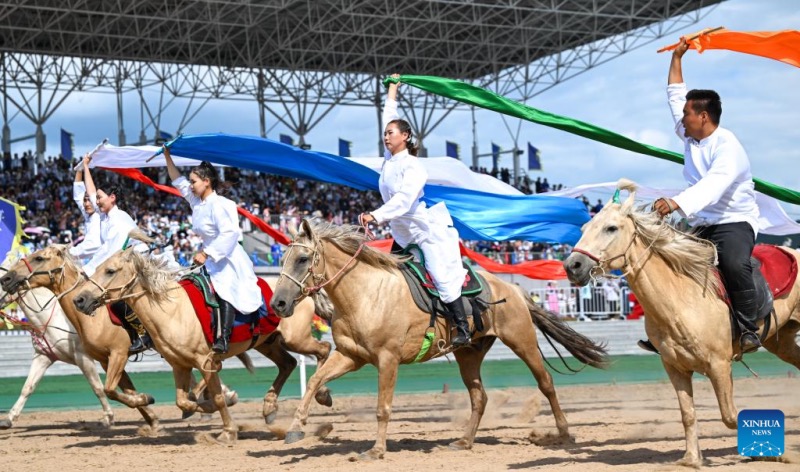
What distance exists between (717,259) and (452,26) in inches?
1340

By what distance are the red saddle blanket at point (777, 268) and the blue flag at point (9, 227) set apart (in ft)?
35.5

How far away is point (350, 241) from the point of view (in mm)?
8914

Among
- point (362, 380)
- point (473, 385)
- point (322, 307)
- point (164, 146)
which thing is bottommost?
point (362, 380)

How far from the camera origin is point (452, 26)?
40.8 m

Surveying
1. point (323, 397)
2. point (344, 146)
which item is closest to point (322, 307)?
point (323, 397)

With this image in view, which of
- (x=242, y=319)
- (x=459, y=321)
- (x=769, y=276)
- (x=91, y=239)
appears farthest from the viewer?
(x=91, y=239)

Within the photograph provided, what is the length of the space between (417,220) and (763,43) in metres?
3.28

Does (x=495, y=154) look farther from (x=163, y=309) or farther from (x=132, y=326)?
(x=163, y=309)

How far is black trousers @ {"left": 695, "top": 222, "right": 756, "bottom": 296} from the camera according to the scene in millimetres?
7691

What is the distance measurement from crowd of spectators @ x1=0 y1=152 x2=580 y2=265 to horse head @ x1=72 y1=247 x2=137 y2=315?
1227 cm

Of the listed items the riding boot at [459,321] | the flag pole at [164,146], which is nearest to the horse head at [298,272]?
the riding boot at [459,321]

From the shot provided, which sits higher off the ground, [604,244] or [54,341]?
[604,244]

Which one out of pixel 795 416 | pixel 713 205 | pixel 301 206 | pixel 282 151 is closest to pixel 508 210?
→ pixel 282 151

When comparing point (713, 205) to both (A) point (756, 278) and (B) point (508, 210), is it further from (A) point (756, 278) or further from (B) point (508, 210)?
(B) point (508, 210)
